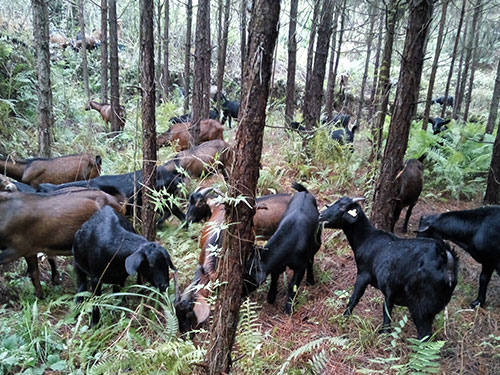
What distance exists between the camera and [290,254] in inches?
217

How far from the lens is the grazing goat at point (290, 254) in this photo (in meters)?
5.09

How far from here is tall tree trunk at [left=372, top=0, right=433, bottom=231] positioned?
17.5 ft

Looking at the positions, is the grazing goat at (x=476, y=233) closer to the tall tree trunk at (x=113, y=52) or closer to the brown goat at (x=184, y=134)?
the brown goat at (x=184, y=134)

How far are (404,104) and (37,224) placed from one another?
5577mm

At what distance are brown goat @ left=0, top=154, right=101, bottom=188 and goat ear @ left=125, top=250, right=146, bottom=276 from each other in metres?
4.82

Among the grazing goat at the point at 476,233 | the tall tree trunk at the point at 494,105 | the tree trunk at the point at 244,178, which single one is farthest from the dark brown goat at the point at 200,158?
the tall tree trunk at the point at 494,105

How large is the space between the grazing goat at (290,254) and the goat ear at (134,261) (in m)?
1.34

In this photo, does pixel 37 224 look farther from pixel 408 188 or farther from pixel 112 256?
pixel 408 188

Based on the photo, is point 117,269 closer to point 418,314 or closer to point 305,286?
point 305,286

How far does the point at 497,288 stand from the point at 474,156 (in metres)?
6.00

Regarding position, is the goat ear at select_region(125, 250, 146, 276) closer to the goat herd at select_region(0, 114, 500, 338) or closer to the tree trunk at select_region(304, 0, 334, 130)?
the goat herd at select_region(0, 114, 500, 338)

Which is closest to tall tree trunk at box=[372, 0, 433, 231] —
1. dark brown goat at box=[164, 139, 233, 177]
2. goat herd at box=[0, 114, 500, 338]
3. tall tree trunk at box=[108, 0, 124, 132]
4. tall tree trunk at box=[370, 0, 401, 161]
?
goat herd at box=[0, 114, 500, 338]

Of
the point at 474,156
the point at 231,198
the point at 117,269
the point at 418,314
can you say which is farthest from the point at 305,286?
the point at 474,156

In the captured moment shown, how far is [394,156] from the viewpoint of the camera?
5.79m
